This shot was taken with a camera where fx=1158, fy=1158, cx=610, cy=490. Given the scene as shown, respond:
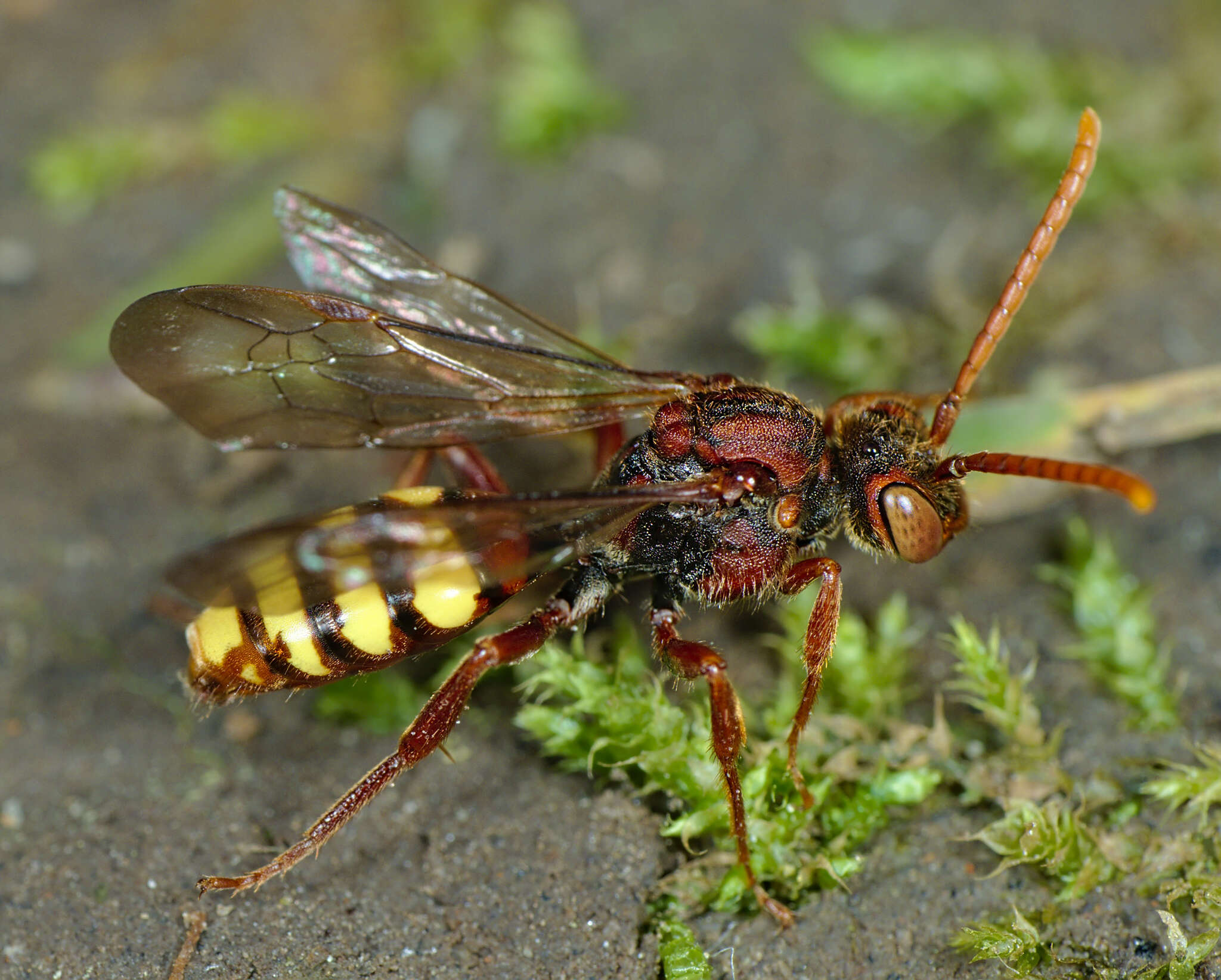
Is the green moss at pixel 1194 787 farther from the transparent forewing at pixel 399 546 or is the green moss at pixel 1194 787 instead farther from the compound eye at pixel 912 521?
the transparent forewing at pixel 399 546

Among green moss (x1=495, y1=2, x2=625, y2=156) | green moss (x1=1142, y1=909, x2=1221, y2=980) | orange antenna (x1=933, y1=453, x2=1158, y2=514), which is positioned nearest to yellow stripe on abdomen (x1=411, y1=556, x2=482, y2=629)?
orange antenna (x1=933, y1=453, x2=1158, y2=514)

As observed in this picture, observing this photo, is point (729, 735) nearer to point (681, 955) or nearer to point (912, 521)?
point (681, 955)

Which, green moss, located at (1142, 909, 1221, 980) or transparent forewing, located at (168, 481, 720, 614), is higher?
transparent forewing, located at (168, 481, 720, 614)

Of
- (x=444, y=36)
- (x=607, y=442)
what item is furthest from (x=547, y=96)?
(x=607, y=442)

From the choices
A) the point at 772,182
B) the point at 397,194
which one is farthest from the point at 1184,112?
the point at 397,194

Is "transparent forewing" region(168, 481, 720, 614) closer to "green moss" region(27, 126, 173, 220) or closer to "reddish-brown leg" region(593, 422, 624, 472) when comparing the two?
"reddish-brown leg" region(593, 422, 624, 472)

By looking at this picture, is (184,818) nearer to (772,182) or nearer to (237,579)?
(237,579)
